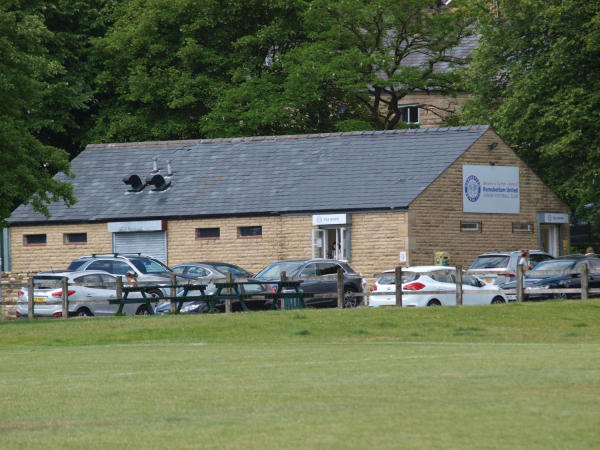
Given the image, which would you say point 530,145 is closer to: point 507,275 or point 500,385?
point 507,275

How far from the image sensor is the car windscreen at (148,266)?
121 ft

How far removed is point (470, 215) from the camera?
4288cm

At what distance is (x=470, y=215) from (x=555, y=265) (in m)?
8.92

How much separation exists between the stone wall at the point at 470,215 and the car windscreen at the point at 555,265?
23.5 feet

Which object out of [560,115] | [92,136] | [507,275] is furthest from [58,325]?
[92,136]

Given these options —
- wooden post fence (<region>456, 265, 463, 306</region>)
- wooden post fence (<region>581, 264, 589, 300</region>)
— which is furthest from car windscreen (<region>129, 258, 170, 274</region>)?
wooden post fence (<region>581, 264, 589, 300</region>)

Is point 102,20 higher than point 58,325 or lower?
higher

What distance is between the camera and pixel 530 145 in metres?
48.8

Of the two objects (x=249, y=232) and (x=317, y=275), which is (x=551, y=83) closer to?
(x=249, y=232)

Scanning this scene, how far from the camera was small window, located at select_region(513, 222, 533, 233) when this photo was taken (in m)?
44.3

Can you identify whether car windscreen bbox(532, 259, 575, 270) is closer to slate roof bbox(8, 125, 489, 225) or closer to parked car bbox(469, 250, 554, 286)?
parked car bbox(469, 250, 554, 286)

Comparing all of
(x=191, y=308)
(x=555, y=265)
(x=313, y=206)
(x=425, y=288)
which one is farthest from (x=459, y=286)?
(x=313, y=206)

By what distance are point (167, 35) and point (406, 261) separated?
22.9 m

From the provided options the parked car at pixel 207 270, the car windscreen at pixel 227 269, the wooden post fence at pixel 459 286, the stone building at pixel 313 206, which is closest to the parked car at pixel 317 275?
the parked car at pixel 207 270
